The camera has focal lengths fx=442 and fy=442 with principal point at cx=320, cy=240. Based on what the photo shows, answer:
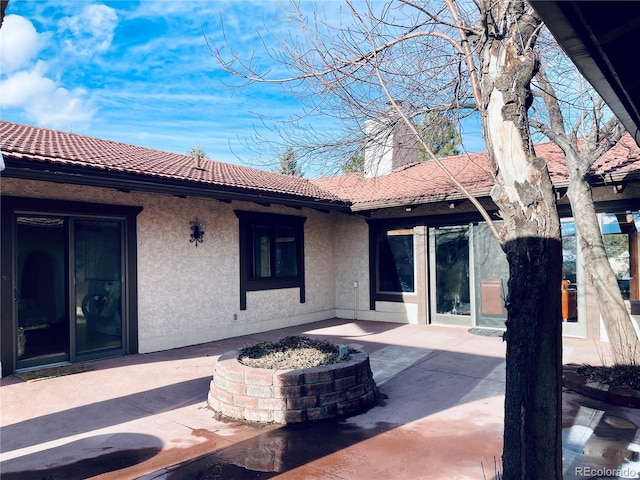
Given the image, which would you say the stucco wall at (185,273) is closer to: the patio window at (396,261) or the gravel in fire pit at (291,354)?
the patio window at (396,261)

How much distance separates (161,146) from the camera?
12.1 meters

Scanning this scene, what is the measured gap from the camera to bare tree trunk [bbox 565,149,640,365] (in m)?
5.76

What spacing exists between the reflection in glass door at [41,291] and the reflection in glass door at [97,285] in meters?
0.21

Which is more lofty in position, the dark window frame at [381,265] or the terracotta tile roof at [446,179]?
the terracotta tile roof at [446,179]

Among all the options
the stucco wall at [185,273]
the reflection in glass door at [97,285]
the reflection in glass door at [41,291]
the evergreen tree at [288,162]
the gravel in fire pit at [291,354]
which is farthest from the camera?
the stucco wall at [185,273]

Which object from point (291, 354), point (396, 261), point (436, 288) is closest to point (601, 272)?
point (291, 354)

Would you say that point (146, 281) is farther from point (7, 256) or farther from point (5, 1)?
point (5, 1)

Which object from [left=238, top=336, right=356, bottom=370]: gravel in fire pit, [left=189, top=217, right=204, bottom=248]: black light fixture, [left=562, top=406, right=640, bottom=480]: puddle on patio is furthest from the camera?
[left=189, top=217, right=204, bottom=248]: black light fixture

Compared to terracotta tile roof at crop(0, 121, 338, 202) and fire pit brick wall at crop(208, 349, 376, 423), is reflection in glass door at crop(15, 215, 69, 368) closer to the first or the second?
terracotta tile roof at crop(0, 121, 338, 202)

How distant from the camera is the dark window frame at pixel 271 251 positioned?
9976 mm

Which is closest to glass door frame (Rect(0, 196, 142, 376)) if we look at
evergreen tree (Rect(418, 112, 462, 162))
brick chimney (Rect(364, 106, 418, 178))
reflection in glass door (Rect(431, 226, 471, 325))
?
brick chimney (Rect(364, 106, 418, 178))

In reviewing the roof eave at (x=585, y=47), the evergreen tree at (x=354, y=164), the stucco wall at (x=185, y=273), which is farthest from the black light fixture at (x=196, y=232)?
the roof eave at (x=585, y=47)

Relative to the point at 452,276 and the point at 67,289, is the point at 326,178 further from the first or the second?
the point at 452,276

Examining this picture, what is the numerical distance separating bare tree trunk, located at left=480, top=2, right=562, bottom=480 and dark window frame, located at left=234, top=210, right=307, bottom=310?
794cm
